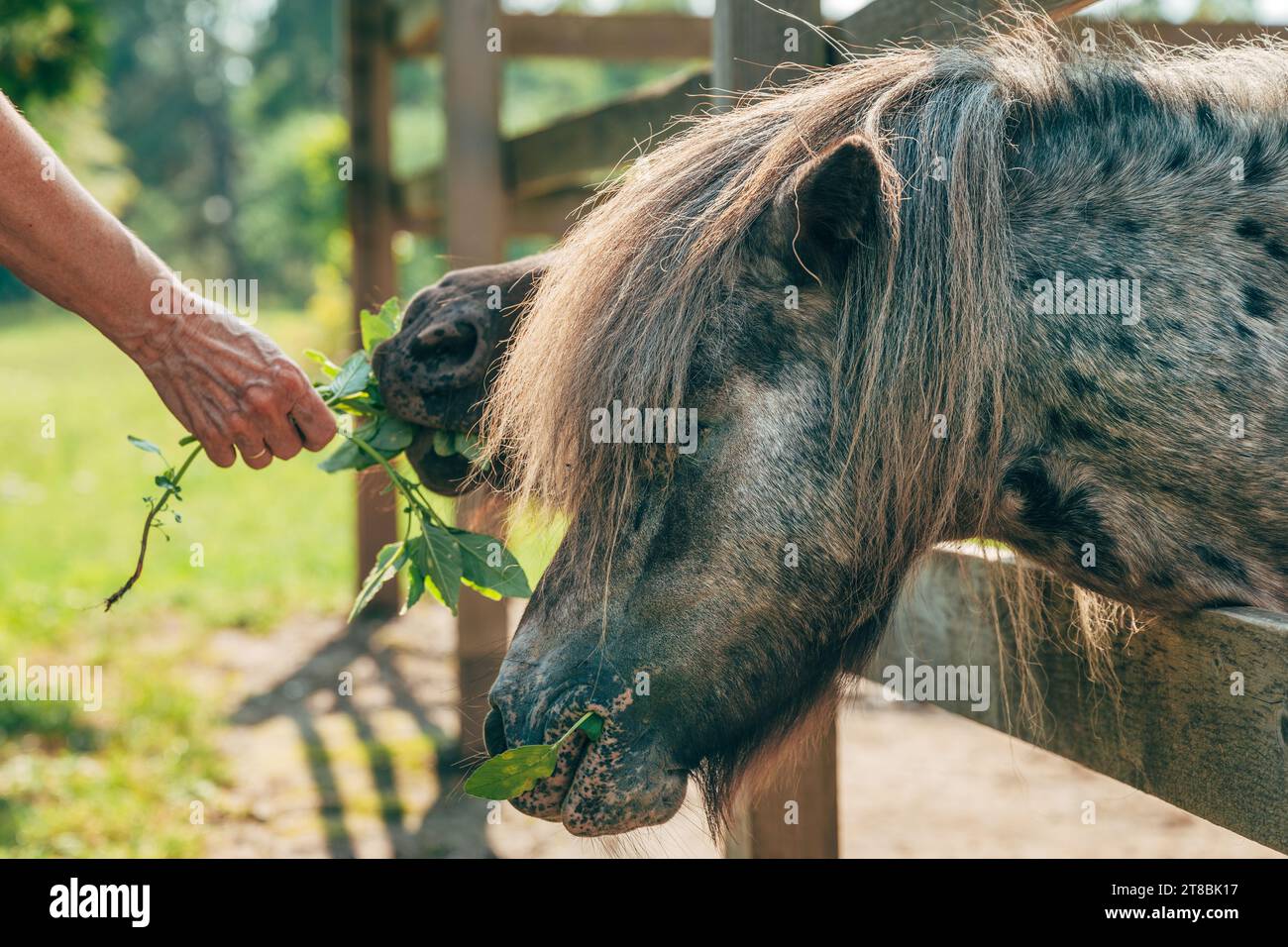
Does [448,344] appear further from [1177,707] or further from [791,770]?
[1177,707]

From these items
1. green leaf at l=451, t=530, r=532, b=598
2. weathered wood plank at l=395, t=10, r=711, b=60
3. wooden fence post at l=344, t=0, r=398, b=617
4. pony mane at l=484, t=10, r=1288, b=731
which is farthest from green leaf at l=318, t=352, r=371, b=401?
wooden fence post at l=344, t=0, r=398, b=617

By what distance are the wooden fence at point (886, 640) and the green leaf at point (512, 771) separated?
32 cm

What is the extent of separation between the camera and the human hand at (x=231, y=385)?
181 centimetres

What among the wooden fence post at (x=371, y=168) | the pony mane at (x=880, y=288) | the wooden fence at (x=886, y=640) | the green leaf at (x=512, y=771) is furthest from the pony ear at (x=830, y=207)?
the wooden fence post at (x=371, y=168)

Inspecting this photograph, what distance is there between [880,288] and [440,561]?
87 cm

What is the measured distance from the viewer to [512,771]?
4.75 feet

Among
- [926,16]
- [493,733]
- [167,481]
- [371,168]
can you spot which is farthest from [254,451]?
[371,168]

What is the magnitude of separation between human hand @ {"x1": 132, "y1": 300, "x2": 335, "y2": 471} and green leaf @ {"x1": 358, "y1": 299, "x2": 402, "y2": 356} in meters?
0.22

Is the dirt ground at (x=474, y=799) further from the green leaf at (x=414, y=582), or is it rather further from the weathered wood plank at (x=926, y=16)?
the weathered wood plank at (x=926, y=16)

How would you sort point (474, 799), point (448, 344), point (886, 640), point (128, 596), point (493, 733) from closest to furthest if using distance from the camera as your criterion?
point (493, 733)
point (448, 344)
point (886, 640)
point (474, 799)
point (128, 596)

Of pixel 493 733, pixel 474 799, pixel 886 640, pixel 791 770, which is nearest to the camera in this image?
pixel 493 733

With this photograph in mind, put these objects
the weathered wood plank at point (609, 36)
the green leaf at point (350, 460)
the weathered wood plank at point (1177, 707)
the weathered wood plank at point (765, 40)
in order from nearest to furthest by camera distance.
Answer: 1. the weathered wood plank at point (1177, 707)
2. the green leaf at point (350, 460)
3. the weathered wood plank at point (765, 40)
4. the weathered wood plank at point (609, 36)

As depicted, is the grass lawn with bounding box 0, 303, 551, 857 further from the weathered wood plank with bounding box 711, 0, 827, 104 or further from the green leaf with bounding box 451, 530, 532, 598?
the weathered wood plank with bounding box 711, 0, 827, 104

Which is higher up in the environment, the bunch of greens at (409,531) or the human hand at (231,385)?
the human hand at (231,385)
